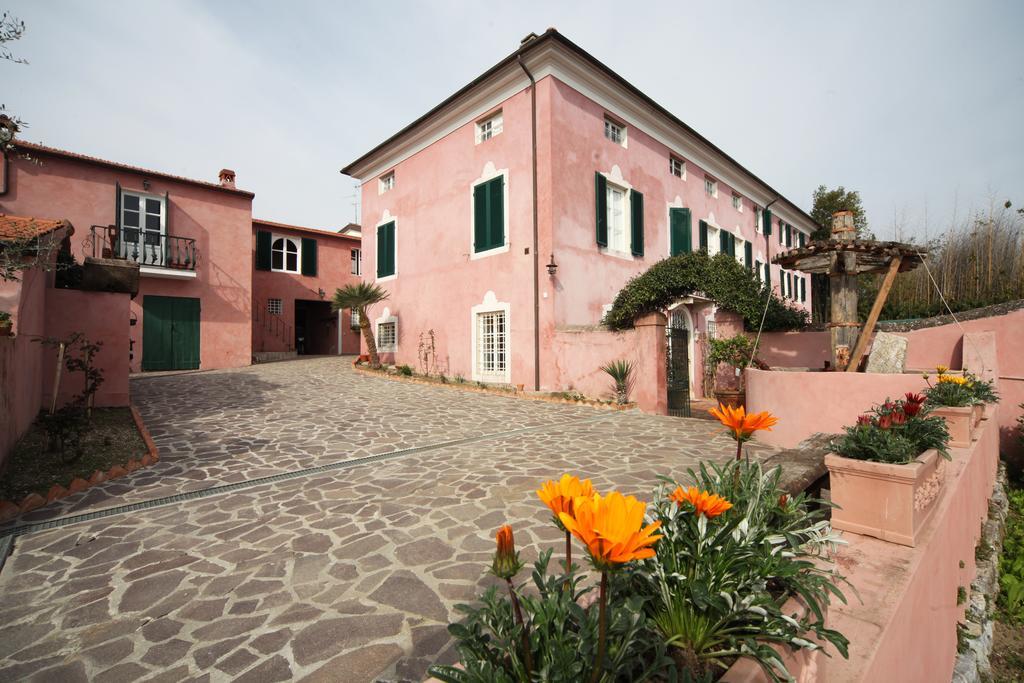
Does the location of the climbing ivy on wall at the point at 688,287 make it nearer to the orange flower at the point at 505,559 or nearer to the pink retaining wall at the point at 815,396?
the pink retaining wall at the point at 815,396

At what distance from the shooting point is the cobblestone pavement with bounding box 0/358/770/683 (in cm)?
213

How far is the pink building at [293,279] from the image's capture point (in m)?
18.3

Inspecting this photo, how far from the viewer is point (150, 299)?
46.7ft

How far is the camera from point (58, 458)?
4898mm

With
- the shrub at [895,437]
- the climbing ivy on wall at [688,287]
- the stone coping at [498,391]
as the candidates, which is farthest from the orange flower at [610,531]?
the climbing ivy on wall at [688,287]

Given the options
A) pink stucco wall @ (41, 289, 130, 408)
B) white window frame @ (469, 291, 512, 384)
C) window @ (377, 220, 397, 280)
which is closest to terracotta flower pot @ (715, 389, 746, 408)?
white window frame @ (469, 291, 512, 384)

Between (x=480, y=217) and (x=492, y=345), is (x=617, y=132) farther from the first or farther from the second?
(x=492, y=345)

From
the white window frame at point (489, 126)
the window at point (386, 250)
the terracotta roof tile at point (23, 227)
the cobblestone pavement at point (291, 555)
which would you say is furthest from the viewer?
the window at point (386, 250)

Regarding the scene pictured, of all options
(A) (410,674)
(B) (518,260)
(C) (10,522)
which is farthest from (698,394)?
(C) (10,522)

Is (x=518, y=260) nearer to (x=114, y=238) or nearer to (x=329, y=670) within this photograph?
(x=329, y=670)

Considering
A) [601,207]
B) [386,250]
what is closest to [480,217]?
[601,207]

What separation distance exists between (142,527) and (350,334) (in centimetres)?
1900

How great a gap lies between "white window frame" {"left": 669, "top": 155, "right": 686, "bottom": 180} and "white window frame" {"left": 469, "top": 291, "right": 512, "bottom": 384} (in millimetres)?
7925

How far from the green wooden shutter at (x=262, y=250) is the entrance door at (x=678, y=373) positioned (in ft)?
54.5
